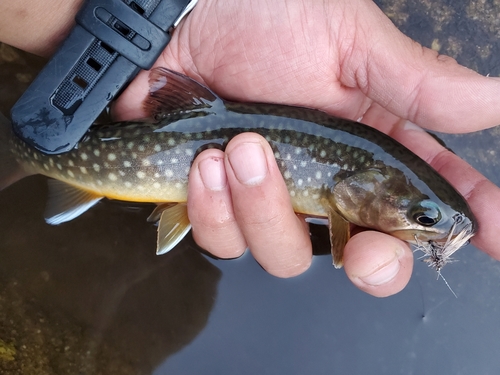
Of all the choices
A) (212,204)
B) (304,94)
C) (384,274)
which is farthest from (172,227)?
(384,274)

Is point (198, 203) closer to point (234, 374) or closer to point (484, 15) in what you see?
point (234, 374)

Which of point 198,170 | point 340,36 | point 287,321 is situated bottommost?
point 287,321

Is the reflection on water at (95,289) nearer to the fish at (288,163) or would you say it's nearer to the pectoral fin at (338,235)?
the fish at (288,163)

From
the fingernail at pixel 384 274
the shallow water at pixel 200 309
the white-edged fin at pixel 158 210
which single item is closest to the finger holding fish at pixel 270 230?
the fingernail at pixel 384 274

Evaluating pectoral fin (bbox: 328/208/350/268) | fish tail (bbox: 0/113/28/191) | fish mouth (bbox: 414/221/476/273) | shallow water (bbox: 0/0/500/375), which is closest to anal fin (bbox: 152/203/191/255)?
shallow water (bbox: 0/0/500/375)

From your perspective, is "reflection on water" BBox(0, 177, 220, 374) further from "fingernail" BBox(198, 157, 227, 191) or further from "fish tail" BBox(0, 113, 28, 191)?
"fingernail" BBox(198, 157, 227, 191)

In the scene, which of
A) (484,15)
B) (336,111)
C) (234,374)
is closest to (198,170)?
(336,111)
